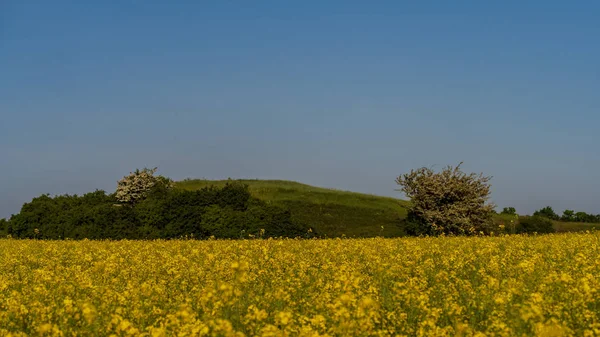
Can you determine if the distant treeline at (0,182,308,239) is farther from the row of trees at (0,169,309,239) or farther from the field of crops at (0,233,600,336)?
the field of crops at (0,233,600,336)

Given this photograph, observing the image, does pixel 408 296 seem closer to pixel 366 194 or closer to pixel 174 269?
pixel 174 269

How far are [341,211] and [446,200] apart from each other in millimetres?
11850

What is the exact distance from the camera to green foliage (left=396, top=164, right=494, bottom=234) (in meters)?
38.1

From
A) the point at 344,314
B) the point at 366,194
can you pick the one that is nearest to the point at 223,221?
the point at 344,314

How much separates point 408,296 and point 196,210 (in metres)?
24.1

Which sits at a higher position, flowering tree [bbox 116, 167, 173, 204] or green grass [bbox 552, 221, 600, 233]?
flowering tree [bbox 116, 167, 173, 204]

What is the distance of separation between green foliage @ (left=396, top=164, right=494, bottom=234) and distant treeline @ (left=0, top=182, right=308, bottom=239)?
877 cm

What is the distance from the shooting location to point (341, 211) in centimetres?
4909

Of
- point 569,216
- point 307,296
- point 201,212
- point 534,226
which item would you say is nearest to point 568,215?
point 569,216

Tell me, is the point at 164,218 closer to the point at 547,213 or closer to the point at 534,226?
the point at 534,226

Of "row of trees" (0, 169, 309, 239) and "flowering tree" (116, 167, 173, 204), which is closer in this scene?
"row of trees" (0, 169, 309, 239)

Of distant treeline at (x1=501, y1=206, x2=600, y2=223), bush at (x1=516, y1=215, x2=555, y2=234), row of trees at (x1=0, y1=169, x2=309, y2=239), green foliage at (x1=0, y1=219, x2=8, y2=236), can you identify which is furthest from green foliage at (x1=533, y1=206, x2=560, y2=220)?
green foliage at (x1=0, y1=219, x2=8, y2=236)

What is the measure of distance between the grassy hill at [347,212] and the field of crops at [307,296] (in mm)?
18905

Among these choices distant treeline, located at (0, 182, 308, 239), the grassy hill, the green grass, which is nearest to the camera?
distant treeline, located at (0, 182, 308, 239)
